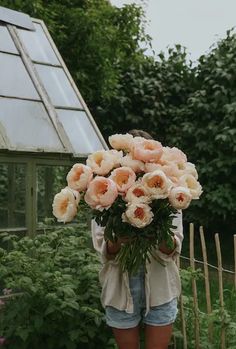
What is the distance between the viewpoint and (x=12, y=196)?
13.4 ft

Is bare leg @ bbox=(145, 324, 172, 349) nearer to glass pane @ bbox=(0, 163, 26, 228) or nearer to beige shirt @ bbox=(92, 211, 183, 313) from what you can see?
beige shirt @ bbox=(92, 211, 183, 313)

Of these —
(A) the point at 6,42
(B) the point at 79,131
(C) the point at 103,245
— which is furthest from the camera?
(A) the point at 6,42

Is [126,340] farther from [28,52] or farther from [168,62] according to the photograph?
[168,62]

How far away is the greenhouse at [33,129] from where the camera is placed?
4.07 m

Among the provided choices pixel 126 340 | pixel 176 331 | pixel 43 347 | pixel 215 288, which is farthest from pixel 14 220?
pixel 215 288

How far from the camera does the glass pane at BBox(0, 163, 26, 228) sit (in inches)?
159

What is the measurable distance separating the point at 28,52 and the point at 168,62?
4.56 metres

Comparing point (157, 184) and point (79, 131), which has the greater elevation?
point (79, 131)

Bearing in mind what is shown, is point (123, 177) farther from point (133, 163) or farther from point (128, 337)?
point (128, 337)

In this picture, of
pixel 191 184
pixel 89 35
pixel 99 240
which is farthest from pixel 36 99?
pixel 89 35

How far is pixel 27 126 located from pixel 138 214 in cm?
204

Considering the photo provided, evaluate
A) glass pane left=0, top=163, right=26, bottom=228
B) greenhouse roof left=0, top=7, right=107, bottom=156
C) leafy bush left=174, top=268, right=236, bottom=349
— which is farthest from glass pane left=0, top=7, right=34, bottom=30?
leafy bush left=174, top=268, right=236, bottom=349

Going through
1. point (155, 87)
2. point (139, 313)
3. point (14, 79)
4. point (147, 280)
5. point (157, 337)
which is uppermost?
point (155, 87)

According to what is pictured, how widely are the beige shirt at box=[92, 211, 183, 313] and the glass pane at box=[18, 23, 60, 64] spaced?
2589 millimetres
